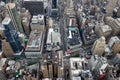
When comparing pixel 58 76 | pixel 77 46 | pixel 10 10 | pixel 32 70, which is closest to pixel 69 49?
pixel 77 46

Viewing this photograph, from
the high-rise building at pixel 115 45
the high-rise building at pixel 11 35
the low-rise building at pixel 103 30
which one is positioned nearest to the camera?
the high-rise building at pixel 11 35

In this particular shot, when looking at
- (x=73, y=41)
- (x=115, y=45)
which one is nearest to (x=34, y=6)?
(x=73, y=41)

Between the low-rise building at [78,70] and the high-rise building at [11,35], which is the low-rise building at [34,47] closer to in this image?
the high-rise building at [11,35]

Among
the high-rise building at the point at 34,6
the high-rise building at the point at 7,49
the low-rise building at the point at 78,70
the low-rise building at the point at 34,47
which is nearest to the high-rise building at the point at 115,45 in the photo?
the low-rise building at the point at 78,70

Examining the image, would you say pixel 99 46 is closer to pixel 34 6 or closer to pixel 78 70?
pixel 78 70

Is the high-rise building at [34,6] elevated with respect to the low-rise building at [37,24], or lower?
elevated

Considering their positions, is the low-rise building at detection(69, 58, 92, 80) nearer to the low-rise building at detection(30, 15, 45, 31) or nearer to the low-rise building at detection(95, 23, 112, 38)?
the low-rise building at detection(95, 23, 112, 38)

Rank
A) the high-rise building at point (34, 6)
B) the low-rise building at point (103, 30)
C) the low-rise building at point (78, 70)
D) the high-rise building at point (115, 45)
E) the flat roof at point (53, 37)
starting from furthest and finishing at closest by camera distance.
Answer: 1. the high-rise building at point (34, 6)
2. the low-rise building at point (103, 30)
3. the flat roof at point (53, 37)
4. the high-rise building at point (115, 45)
5. the low-rise building at point (78, 70)
